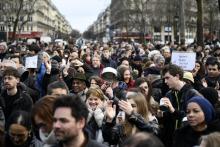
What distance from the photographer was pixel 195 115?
5.35 m

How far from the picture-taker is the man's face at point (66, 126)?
4004 mm

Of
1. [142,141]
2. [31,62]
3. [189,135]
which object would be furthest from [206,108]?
[31,62]

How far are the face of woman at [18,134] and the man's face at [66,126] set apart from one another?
4.38ft

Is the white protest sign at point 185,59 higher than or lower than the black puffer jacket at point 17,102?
higher

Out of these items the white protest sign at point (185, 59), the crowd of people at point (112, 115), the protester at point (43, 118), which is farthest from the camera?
the white protest sign at point (185, 59)

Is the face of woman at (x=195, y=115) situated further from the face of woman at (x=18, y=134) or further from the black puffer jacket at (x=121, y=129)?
the face of woman at (x=18, y=134)

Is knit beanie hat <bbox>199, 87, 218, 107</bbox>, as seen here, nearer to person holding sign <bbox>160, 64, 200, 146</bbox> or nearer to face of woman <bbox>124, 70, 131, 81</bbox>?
person holding sign <bbox>160, 64, 200, 146</bbox>

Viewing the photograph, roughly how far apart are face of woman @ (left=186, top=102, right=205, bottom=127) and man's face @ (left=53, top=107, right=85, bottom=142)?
1.63 meters

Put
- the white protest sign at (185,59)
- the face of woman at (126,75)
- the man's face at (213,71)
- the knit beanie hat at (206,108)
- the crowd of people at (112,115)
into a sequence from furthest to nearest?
the white protest sign at (185,59) < the man's face at (213,71) < the face of woman at (126,75) < the knit beanie hat at (206,108) < the crowd of people at (112,115)

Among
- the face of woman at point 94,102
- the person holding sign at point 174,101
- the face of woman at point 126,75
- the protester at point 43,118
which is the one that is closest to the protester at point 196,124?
the person holding sign at point 174,101

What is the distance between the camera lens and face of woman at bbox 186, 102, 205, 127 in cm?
533

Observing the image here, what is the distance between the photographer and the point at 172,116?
635 centimetres

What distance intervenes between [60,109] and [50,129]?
0.59m

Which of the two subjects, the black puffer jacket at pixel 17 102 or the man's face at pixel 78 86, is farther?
the man's face at pixel 78 86
